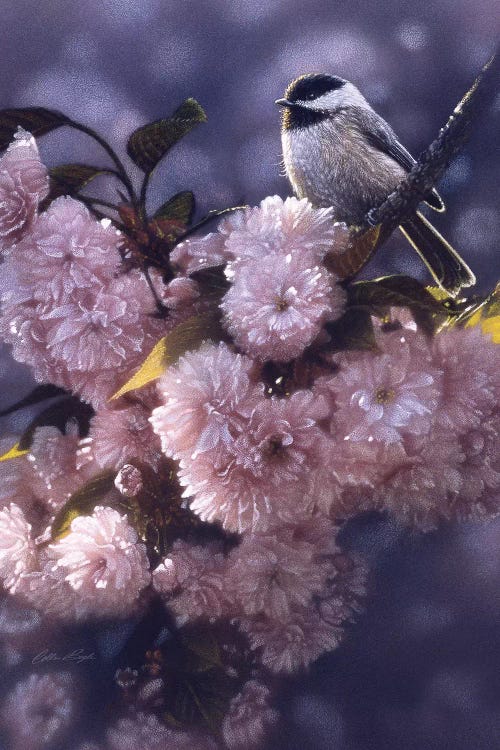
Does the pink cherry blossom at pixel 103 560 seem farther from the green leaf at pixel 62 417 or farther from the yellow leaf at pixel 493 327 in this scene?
the yellow leaf at pixel 493 327

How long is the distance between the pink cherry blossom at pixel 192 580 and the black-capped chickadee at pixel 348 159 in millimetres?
290

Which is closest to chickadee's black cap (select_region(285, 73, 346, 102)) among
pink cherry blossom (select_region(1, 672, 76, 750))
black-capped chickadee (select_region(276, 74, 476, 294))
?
black-capped chickadee (select_region(276, 74, 476, 294))

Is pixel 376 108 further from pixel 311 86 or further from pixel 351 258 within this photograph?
pixel 351 258

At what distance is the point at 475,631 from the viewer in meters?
0.54

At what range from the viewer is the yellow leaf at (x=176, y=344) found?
1.61 ft

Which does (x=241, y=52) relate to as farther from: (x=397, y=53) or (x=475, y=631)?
(x=475, y=631)

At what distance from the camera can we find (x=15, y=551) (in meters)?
0.57

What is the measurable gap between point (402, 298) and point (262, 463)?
17 cm

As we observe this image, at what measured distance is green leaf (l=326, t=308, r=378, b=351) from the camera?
0.48 m

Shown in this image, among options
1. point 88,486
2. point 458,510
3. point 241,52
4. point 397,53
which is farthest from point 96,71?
point 458,510

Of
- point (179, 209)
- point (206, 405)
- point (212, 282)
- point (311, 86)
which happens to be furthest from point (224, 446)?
point (311, 86)

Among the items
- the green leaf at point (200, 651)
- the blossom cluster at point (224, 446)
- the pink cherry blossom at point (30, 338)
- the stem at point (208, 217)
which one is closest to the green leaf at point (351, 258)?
the blossom cluster at point (224, 446)

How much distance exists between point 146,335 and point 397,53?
319mm

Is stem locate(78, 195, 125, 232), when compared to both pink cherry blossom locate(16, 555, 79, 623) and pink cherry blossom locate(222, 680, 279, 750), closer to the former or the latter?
pink cherry blossom locate(16, 555, 79, 623)
